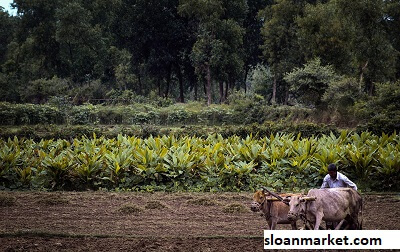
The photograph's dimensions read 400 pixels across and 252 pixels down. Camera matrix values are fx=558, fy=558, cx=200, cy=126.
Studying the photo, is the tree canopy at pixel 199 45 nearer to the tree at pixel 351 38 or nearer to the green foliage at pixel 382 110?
the tree at pixel 351 38

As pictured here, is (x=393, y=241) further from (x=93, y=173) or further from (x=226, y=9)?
(x=226, y=9)

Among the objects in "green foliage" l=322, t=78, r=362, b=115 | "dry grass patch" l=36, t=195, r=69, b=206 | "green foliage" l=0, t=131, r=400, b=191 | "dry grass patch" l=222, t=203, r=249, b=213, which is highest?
"green foliage" l=322, t=78, r=362, b=115

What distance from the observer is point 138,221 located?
11.5m

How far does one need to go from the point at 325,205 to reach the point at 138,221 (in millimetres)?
4748

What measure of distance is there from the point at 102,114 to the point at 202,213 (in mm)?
28949

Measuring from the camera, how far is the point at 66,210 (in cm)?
1255

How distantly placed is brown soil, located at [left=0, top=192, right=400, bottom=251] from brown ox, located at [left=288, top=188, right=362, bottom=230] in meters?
1.52

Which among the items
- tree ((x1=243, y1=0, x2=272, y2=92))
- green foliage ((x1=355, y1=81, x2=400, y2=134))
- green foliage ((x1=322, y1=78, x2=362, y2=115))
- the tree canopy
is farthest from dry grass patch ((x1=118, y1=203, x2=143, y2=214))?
tree ((x1=243, y1=0, x2=272, y2=92))

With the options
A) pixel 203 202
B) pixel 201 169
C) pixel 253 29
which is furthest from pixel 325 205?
pixel 253 29

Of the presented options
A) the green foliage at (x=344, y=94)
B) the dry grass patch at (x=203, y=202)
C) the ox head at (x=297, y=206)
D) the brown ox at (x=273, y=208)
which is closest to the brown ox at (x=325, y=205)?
the ox head at (x=297, y=206)

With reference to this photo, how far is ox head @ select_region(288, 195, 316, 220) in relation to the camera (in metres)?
7.69

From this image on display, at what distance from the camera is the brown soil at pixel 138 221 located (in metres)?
9.47

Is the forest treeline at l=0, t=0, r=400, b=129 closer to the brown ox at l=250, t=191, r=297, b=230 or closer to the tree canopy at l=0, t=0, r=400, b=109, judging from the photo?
the tree canopy at l=0, t=0, r=400, b=109

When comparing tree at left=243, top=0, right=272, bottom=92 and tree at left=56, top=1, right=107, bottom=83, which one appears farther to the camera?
tree at left=243, top=0, right=272, bottom=92
